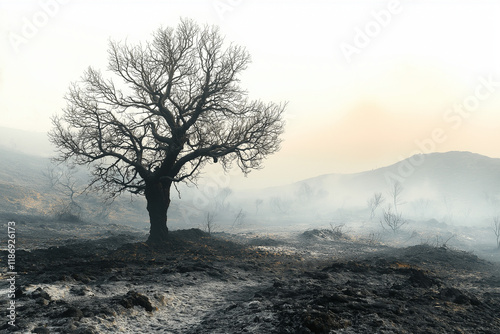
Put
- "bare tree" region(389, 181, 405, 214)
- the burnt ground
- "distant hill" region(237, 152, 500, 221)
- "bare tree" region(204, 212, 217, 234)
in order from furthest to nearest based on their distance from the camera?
"distant hill" region(237, 152, 500, 221) → "bare tree" region(389, 181, 405, 214) → "bare tree" region(204, 212, 217, 234) → the burnt ground

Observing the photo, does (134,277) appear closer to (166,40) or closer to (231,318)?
(231,318)

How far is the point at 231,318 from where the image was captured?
538 cm

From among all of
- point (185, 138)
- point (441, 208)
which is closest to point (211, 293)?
point (185, 138)

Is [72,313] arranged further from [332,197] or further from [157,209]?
[332,197]

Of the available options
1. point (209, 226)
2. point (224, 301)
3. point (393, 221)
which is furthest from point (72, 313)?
point (393, 221)

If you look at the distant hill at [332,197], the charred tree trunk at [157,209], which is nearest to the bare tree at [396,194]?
the distant hill at [332,197]

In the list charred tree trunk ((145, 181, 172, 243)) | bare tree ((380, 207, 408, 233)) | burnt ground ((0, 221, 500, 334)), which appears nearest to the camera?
burnt ground ((0, 221, 500, 334))

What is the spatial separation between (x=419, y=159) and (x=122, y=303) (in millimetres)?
206632

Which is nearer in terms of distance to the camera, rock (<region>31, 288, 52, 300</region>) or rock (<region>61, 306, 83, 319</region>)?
rock (<region>61, 306, 83, 319</region>)

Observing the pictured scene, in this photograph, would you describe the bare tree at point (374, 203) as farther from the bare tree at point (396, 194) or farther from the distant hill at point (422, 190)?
the distant hill at point (422, 190)

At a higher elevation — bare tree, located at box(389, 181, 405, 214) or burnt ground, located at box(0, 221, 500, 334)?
bare tree, located at box(389, 181, 405, 214)

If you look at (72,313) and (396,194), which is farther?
(396,194)

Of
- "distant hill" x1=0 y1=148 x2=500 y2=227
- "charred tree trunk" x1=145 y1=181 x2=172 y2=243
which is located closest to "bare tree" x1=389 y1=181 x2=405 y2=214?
"distant hill" x1=0 y1=148 x2=500 y2=227

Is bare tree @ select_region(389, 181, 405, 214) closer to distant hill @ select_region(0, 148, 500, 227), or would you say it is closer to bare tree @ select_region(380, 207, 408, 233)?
distant hill @ select_region(0, 148, 500, 227)
